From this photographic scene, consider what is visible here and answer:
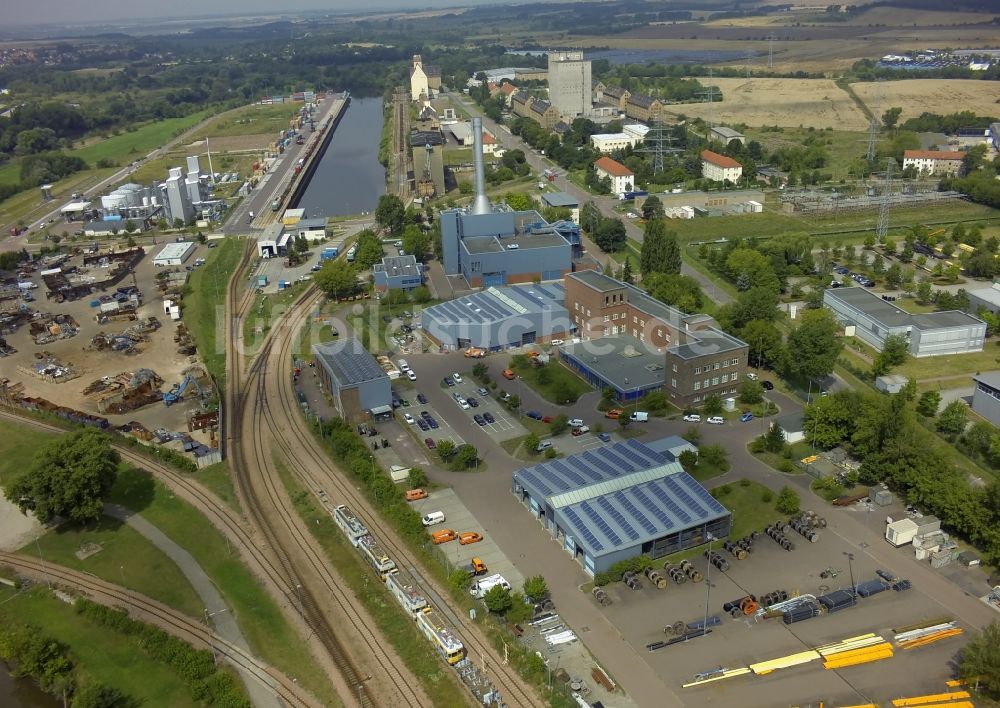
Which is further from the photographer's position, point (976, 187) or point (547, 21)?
point (547, 21)

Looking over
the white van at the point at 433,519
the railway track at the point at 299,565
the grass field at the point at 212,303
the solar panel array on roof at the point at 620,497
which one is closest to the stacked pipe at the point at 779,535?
the solar panel array on roof at the point at 620,497

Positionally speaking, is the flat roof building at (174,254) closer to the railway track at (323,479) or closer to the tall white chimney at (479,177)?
the railway track at (323,479)

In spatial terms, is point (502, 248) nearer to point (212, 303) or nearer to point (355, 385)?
point (355, 385)

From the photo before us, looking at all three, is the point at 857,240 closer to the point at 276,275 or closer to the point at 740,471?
the point at 740,471

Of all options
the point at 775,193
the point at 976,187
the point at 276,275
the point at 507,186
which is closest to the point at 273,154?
the point at 507,186

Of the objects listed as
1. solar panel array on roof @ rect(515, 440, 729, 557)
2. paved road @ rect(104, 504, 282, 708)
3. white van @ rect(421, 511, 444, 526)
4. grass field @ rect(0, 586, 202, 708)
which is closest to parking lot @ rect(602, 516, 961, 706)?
solar panel array on roof @ rect(515, 440, 729, 557)

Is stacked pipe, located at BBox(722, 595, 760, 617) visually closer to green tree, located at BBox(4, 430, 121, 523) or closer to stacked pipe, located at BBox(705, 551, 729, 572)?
stacked pipe, located at BBox(705, 551, 729, 572)

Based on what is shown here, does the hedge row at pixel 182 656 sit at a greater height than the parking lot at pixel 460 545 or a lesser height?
lesser
